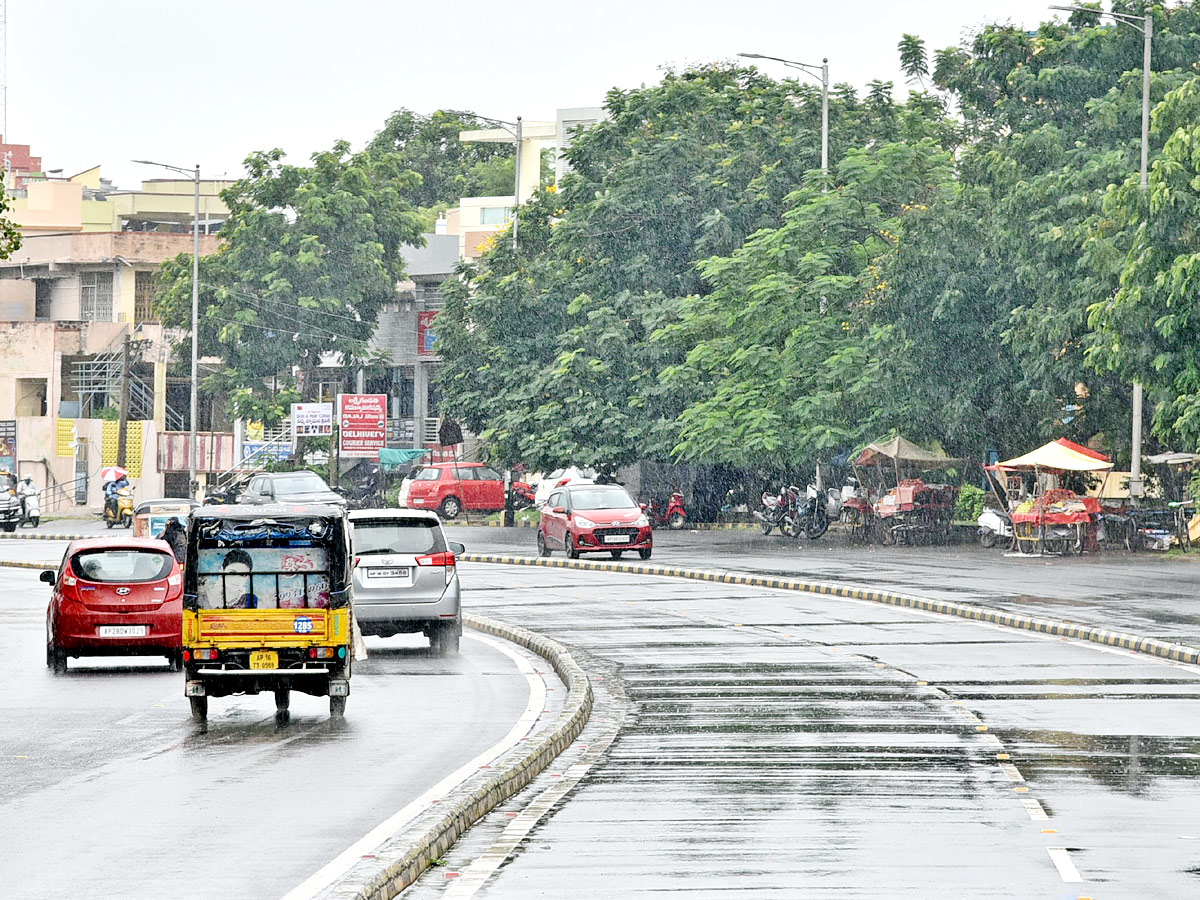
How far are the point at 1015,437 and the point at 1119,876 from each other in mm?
41679

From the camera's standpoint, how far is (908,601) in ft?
100

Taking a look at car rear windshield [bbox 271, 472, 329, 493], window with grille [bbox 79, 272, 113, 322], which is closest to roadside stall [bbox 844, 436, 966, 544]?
car rear windshield [bbox 271, 472, 329, 493]

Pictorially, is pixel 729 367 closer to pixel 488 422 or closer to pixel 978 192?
pixel 978 192

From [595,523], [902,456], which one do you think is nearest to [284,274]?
[902,456]

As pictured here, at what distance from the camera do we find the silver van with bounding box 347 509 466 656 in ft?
80.8

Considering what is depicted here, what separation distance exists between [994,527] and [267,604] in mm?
29823

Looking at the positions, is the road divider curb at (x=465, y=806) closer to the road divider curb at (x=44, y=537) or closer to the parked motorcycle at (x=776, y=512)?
the parked motorcycle at (x=776, y=512)

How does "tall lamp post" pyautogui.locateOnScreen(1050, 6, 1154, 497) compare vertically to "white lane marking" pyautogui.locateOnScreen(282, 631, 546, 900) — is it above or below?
above

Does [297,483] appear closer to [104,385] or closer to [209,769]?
[104,385]

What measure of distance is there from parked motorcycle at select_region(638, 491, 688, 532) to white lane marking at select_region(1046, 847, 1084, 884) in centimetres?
4737

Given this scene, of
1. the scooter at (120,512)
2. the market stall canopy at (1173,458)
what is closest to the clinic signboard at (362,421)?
the scooter at (120,512)

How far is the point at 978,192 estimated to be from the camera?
48.8 metres

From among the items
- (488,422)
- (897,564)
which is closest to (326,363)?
(488,422)

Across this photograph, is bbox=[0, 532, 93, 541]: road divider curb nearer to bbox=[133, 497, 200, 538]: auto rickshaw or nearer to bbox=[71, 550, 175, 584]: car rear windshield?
bbox=[133, 497, 200, 538]: auto rickshaw
